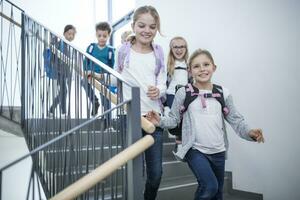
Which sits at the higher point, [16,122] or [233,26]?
[233,26]

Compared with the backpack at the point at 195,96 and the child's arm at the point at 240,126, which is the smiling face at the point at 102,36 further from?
the child's arm at the point at 240,126

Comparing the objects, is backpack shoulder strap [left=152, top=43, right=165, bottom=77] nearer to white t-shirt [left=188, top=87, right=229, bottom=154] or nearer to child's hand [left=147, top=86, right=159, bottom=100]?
child's hand [left=147, top=86, right=159, bottom=100]

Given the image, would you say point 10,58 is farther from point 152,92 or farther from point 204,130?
point 204,130

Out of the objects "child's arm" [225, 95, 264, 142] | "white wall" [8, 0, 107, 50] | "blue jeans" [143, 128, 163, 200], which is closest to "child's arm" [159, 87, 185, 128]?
"blue jeans" [143, 128, 163, 200]

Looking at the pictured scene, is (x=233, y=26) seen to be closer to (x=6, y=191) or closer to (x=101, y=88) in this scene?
(x=101, y=88)

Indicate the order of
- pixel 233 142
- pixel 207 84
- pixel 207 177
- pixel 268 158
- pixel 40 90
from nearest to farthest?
pixel 207 177 < pixel 207 84 < pixel 40 90 < pixel 268 158 < pixel 233 142

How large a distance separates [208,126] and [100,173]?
77cm

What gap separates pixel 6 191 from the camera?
4.69 m

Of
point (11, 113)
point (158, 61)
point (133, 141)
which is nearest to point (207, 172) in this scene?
point (133, 141)

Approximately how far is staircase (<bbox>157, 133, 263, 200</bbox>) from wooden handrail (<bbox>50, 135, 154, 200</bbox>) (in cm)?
118

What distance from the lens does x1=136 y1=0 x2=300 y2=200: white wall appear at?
2555 mm

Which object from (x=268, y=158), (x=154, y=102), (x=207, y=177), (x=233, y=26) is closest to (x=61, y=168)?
(x=154, y=102)

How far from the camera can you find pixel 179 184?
262 cm

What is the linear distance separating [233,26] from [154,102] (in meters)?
1.76
